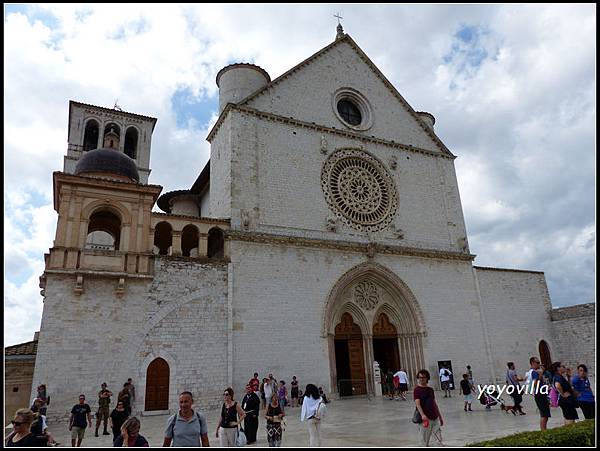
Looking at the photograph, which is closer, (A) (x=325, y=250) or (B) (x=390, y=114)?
(A) (x=325, y=250)

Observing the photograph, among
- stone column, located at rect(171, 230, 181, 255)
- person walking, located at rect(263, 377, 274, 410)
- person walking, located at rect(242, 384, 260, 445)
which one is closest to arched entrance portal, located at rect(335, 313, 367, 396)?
person walking, located at rect(263, 377, 274, 410)

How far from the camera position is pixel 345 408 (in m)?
14.8

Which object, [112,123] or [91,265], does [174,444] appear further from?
[112,123]

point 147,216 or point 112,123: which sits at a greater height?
point 112,123

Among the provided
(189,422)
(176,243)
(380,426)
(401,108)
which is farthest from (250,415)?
(401,108)

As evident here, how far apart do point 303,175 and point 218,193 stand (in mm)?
4197

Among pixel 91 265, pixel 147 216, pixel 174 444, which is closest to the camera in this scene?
pixel 174 444

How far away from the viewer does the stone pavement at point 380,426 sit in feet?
29.4

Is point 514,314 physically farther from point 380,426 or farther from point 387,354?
point 380,426

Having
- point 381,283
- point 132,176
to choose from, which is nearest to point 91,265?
point 132,176

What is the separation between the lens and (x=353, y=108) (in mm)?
24109

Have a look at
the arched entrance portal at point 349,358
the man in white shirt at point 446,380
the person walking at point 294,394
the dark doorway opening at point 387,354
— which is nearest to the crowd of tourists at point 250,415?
the man in white shirt at point 446,380

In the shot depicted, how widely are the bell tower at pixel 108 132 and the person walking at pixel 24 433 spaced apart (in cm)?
2966

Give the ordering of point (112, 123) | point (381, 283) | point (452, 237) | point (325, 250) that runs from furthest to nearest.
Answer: point (112, 123) → point (452, 237) → point (381, 283) → point (325, 250)
